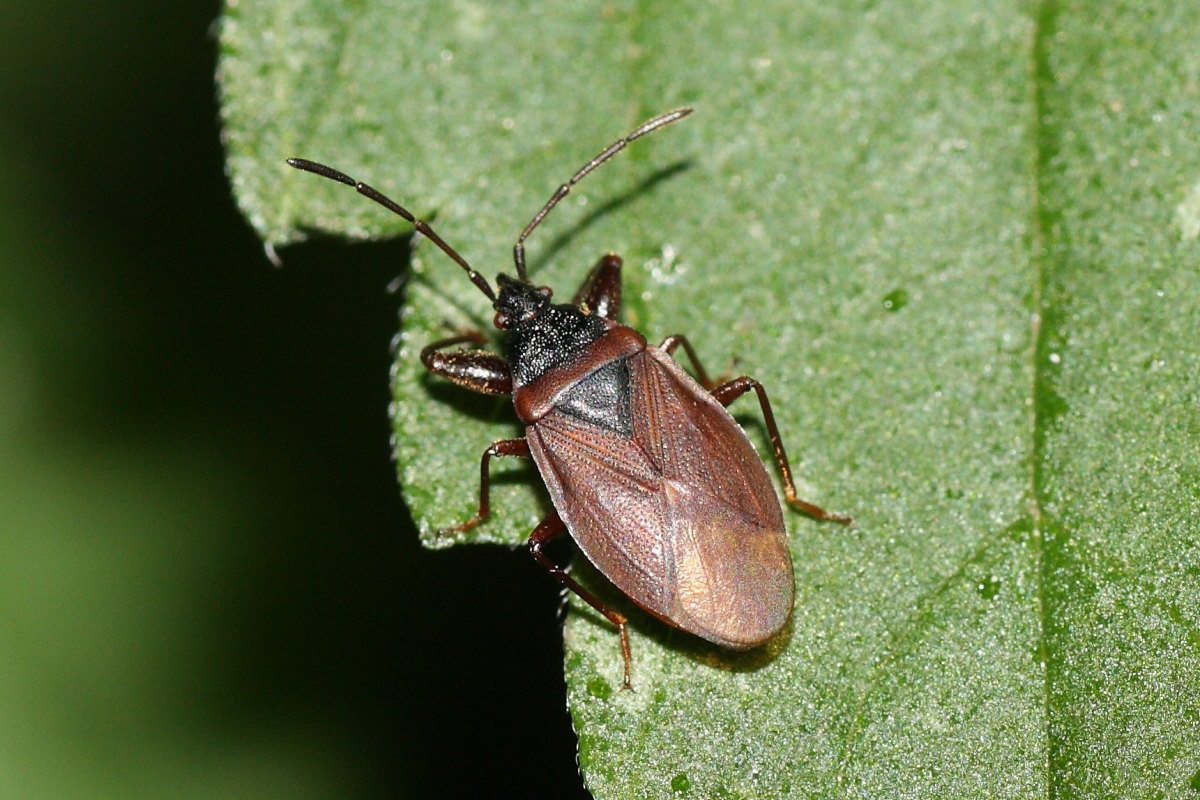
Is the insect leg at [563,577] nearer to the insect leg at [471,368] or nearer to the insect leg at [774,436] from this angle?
the insect leg at [471,368]

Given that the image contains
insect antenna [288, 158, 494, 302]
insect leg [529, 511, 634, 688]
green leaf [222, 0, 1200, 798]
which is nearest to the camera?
green leaf [222, 0, 1200, 798]

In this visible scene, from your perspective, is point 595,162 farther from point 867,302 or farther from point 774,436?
point 774,436

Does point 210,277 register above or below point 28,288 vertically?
below

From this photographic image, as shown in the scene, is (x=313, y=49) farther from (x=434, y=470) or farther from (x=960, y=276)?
(x=960, y=276)

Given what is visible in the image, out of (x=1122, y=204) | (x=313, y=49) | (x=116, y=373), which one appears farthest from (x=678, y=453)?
(x=116, y=373)

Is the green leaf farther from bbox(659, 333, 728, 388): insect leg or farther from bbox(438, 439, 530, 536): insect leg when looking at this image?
bbox(659, 333, 728, 388): insect leg

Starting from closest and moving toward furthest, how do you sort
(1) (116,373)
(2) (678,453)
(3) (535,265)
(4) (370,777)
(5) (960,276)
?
(2) (678,453) → (5) (960,276) → (3) (535,265) → (4) (370,777) → (1) (116,373)

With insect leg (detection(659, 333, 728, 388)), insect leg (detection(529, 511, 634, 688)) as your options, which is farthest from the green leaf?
insect leg (detection(659, 333, 728, 388))
